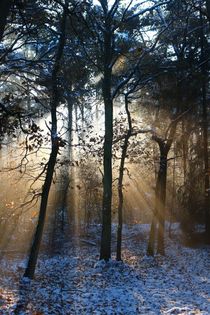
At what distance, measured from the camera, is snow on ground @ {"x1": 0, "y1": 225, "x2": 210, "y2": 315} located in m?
9.32

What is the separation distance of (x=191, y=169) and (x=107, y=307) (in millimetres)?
14234

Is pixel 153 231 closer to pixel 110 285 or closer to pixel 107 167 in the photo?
pixel 107 167

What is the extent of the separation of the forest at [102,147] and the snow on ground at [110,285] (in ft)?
0.16

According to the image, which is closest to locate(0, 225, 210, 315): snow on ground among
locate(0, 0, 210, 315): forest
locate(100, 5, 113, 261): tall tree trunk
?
locate(0, 0, 210, 315): forest

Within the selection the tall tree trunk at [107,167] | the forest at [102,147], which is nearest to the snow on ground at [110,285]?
the forest at [102,147]

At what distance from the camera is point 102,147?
18.9 metres

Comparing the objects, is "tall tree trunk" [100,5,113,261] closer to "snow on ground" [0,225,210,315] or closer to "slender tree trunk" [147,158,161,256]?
"snow on ground" [0,225,210,315]

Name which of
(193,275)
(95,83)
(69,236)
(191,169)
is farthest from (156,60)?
(69,236)

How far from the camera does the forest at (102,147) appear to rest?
9.54 m

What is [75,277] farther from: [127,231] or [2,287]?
[127,231]

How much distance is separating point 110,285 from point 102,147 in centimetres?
806

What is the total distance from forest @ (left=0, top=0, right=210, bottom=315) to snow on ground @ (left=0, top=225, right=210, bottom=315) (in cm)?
5

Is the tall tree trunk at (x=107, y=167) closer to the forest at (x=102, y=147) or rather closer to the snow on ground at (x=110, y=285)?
the forest at (x=102, y=147)

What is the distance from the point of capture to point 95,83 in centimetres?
1977
